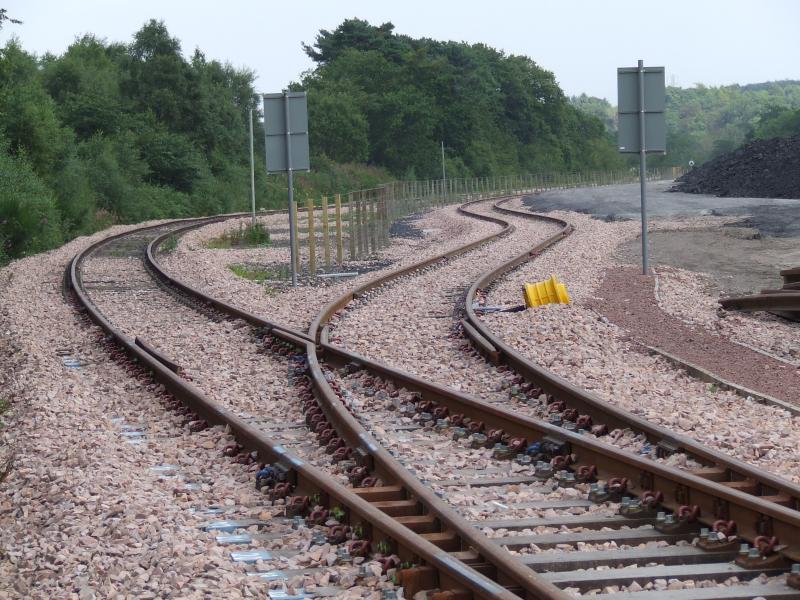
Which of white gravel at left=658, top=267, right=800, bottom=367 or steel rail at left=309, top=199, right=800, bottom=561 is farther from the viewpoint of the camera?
white gravel at left=658, top=267, right=800, bottom=367

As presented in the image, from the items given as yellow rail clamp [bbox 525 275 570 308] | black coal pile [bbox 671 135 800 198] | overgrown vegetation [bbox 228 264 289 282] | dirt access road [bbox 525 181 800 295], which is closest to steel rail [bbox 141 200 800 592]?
yellow rail clamp [bbox 525 275 570 308]

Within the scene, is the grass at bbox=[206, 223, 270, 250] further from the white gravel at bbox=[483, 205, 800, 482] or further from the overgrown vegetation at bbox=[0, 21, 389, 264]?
the white gravel at bbox=[483, 205, 800, 482]

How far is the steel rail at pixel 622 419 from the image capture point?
227 inches

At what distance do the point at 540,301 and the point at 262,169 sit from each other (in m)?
59.8

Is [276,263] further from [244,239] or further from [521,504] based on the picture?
[521,504]

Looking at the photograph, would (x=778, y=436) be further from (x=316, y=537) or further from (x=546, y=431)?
(x=316, y=537)

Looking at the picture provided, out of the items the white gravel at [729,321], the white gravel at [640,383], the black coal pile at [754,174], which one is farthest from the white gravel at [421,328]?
the black coal pile at [754,174]

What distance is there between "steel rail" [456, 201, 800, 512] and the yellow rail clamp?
149cm

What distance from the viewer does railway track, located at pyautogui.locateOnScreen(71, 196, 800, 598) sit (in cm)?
494

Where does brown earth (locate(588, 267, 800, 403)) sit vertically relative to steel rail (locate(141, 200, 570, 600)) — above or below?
below

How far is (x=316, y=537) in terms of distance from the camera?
18.9ft

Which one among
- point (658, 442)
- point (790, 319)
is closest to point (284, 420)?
point (658, 442)

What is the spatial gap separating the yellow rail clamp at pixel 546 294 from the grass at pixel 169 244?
52.4 ft

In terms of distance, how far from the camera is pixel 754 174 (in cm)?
4950
